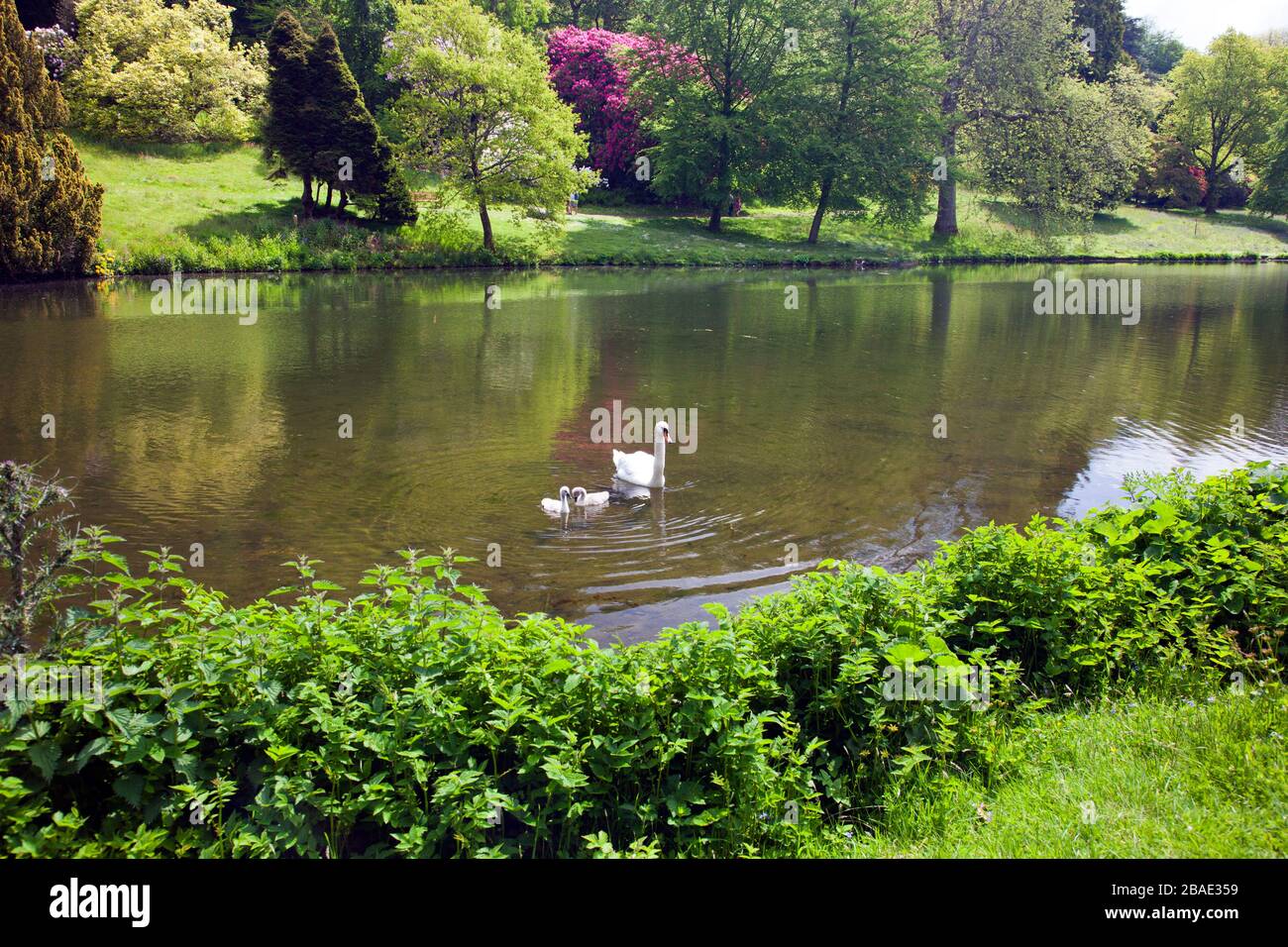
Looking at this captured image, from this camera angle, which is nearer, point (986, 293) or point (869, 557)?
point (869, 557)

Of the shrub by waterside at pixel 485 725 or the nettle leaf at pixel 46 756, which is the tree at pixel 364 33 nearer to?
the shrub by waterside at pixel 485 725

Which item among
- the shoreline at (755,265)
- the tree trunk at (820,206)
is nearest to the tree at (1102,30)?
the shoreline at (755,265)

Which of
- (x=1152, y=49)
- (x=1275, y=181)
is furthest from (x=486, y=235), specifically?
(x=1152, y=49)

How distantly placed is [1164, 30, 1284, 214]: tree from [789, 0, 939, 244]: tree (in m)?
33.6

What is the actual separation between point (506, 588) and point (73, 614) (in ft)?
16.6

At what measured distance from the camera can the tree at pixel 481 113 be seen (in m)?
41.8

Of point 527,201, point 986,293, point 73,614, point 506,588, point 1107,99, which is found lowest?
point 506,588

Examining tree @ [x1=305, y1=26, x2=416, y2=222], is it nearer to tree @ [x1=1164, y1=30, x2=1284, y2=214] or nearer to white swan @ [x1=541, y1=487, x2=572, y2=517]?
white swan @ [x1=541, y1=487, x2=572, y2=517]

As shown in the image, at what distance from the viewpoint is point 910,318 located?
30969mm

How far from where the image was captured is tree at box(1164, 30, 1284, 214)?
71688 mm

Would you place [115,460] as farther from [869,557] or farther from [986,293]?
[986,293]

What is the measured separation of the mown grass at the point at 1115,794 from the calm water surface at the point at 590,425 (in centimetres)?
367

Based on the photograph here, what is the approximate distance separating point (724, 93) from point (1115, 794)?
5441 cm
